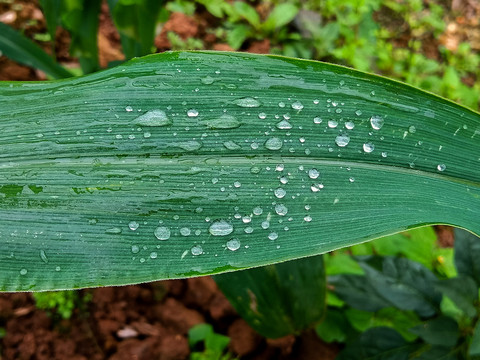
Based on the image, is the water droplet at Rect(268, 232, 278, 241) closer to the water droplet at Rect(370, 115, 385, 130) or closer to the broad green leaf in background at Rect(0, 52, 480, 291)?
the broad green leaf in background at Rect(0, 52, 480, 291)

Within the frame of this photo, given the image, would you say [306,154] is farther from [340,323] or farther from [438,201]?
[340,323]

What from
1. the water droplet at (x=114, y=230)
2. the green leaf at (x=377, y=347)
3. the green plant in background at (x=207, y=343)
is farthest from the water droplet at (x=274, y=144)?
the green plant in background at (x=207, y=343)

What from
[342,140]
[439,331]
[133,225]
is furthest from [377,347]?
[133,225]

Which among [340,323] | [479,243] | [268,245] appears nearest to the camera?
[268,245]

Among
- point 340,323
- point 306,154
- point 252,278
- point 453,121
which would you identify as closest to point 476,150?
point 453,121

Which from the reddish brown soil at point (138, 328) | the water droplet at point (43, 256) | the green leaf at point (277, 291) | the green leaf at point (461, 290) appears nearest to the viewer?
the water droplet at point (43, 256)

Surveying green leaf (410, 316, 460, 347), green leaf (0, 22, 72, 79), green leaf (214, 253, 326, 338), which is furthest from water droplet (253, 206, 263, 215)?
green leaf (0, 22, 72, 79)

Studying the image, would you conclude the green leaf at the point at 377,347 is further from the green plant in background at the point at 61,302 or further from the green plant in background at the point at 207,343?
the green plant in background at the point at 61,302
